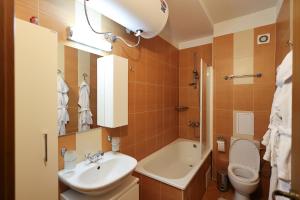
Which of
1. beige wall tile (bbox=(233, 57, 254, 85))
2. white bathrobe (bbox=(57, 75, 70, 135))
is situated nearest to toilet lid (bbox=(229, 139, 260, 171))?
beige wall tile (bbox=(233, 57, 254, 85))

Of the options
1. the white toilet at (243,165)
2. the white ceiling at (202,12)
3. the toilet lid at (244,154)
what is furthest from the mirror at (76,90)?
the toilet lid at (244,154)

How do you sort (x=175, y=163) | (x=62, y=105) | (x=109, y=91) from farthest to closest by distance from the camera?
(x=175, y=163), (x=109, y=91), (x=62, y=105)

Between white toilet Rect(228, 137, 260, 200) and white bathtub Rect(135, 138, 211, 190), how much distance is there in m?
0.39

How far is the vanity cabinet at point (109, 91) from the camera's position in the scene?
61.2 inches

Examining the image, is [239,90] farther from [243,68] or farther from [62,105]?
[62,105]

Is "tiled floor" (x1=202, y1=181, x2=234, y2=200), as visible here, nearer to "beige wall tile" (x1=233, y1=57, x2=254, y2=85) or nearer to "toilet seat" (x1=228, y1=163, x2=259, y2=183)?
"toilet seat" (x1=228, y1=163, x2=259, y2=183)

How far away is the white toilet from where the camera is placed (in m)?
1.88

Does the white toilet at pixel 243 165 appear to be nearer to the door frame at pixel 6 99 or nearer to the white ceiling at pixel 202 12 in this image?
the white ceiling at pixel 202 12

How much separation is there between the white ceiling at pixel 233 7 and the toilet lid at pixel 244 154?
1.93 metres

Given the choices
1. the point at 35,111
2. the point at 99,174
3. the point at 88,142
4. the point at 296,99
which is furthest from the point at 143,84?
the point at 296,99

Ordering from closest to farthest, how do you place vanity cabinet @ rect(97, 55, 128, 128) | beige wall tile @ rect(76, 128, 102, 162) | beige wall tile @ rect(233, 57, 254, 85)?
beige wall tile @ rect(76, 128, 102, 162) → vanity cabinet @ rect(97, 55, 128, 128) → beige wall tile @ rect(233, 57, 254, 85)

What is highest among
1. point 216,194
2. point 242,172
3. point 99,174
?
point 99,174

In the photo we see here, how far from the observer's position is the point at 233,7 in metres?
2.07

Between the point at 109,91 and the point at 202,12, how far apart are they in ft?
5.65
